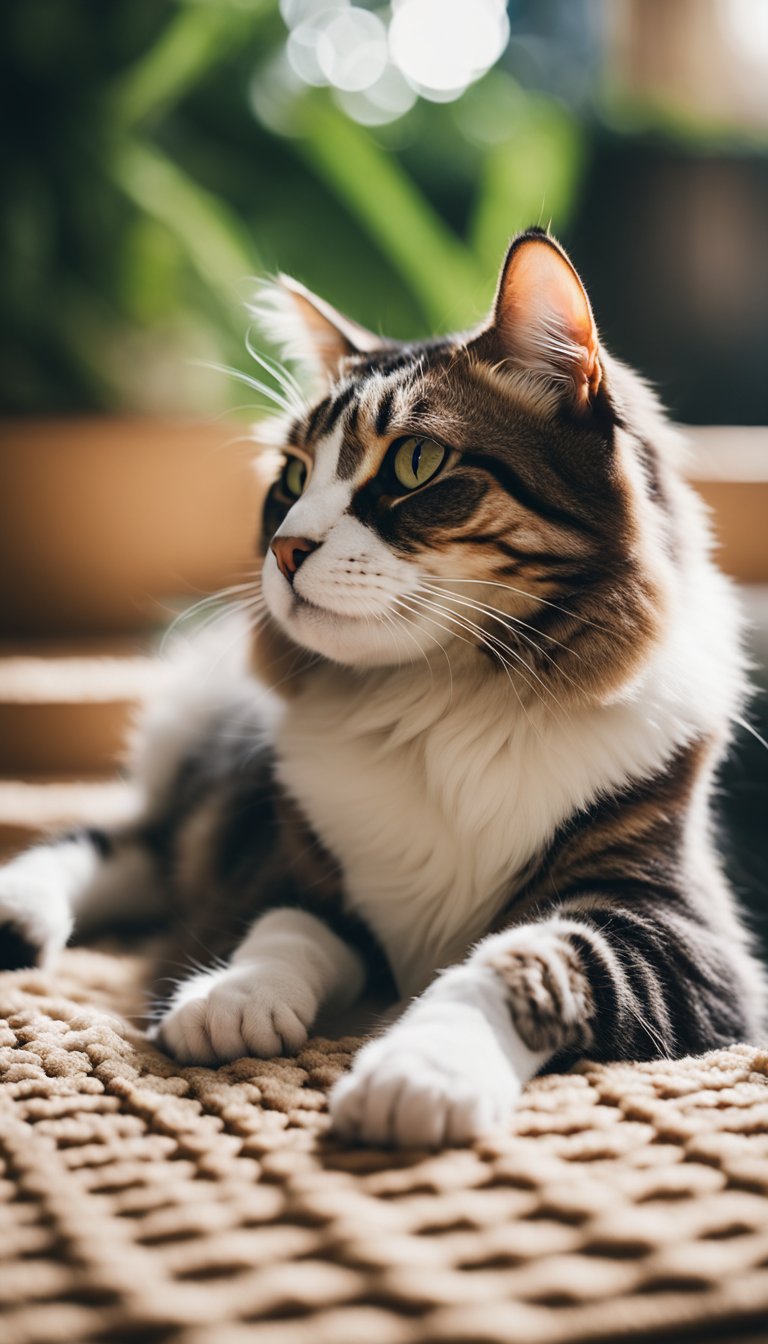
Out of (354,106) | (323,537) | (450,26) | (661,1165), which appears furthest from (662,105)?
(661,1165)

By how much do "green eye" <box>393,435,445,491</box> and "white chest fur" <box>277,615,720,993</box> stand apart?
0.62 feet

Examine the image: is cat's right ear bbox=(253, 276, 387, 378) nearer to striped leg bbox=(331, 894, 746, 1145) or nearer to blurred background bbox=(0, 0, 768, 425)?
striped leg bbox=(331, 894, 746, 1145)

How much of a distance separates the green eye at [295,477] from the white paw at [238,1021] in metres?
0.52

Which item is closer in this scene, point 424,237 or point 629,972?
point 629,972

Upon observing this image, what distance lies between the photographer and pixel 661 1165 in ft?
2.28

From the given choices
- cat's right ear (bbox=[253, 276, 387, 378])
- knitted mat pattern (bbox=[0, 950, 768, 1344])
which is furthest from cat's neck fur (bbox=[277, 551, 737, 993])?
cat's right ear (bbox=[253, 276, 387, 378])

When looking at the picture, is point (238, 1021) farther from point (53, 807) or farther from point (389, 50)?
point (389, 50)

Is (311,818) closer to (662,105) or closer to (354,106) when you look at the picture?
(354,106)

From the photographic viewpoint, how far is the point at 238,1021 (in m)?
0.90

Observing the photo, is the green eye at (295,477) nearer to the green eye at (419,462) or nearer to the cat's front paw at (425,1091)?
the green eye at (419,462)

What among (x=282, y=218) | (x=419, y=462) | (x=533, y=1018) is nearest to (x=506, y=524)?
(x=419, y=462)

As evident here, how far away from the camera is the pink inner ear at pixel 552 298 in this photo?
982 millimetres

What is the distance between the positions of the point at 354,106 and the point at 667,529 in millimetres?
2111

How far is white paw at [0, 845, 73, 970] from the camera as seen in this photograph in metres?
1.17
